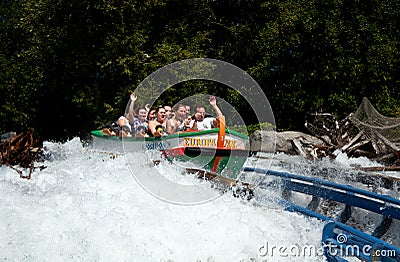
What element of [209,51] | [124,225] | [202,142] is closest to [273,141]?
[202,142]

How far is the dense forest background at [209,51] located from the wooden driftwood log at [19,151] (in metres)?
9.51

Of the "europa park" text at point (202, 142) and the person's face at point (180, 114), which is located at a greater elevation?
the person's face at point (180, 114)

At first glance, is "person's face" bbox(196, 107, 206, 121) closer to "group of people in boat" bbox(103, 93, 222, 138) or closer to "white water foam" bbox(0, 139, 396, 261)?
"group of people in boat" bbox(103, 93, 222, 138)

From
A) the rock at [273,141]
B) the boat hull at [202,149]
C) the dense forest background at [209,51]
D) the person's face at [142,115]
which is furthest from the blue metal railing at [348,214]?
the dense forest background at [209,51]

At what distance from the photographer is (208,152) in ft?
22.5

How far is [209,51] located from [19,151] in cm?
1125

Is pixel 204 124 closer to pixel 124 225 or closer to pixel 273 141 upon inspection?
pixel 273 141

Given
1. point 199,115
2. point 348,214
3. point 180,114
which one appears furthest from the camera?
point 199,115

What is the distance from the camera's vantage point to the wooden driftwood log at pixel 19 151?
3457 mm

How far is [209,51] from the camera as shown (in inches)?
566

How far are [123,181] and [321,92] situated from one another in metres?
9.70

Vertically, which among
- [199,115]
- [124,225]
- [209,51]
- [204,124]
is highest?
[209,51]

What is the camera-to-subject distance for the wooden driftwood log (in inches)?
136

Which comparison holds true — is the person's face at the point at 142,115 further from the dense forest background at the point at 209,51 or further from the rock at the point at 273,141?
the dense forest background at the point at 209,51
